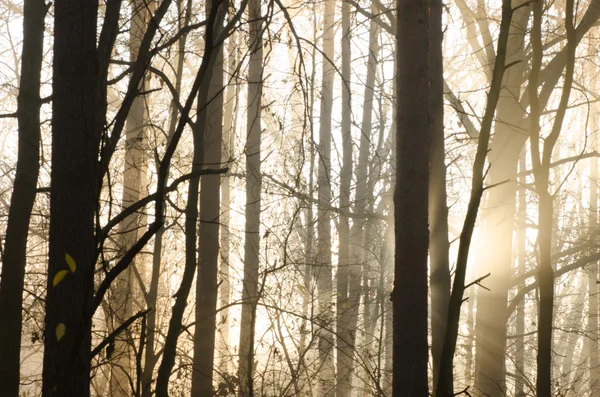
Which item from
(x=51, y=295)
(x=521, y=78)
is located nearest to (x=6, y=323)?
(x=51, y=295)

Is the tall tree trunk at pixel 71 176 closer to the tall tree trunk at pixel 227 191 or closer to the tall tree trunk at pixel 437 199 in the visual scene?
the tall tree trunk at pixel 227 191

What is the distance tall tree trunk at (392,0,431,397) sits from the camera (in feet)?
18.4

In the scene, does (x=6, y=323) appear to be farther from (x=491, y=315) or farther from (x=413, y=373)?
(x=491, y=315)

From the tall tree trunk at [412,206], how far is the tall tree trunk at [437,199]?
1.56 meters

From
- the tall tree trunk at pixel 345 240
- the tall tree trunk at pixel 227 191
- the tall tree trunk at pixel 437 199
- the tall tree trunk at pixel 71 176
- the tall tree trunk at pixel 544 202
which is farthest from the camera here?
the tall tree trunk at pixel 345 240

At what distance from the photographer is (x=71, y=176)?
A: 3.07 metres

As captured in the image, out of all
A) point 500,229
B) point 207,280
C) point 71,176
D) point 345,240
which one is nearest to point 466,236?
point 71,176

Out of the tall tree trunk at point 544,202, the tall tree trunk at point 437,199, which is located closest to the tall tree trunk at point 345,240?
the tall tree trunk at point 437,199

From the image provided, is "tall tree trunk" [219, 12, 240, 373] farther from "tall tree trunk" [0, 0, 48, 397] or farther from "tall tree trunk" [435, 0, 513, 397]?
"tall tree trunk" [0, 0, 48, 397]

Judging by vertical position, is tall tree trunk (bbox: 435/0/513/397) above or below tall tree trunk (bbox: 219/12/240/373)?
below

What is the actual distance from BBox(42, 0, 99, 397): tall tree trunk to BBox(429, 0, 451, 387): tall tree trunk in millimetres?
4896

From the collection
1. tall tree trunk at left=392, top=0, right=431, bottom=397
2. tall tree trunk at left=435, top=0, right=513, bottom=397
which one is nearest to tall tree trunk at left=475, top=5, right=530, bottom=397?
tall tree trunk at left=392, top=0, right=431, bottom=397

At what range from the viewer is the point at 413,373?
550cm

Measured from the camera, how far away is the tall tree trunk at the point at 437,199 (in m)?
7.39
